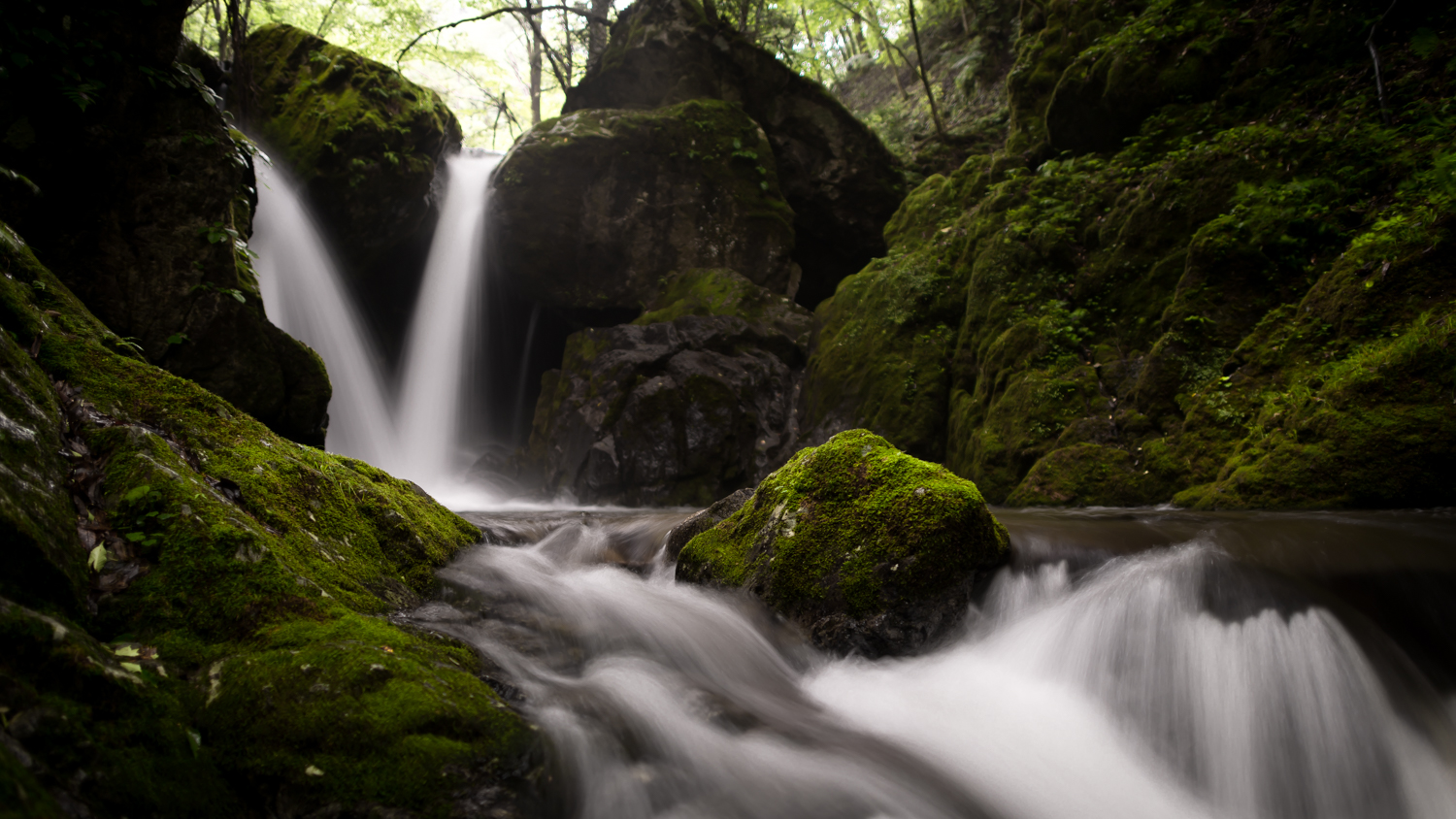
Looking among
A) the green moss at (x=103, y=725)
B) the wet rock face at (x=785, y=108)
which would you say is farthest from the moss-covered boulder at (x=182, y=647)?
the wet rock face at (x=785, y=108)

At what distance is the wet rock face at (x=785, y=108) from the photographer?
1474cm

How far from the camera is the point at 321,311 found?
11539 mm

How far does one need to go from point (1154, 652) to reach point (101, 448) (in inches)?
196

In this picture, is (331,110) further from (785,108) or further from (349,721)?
(349,721)

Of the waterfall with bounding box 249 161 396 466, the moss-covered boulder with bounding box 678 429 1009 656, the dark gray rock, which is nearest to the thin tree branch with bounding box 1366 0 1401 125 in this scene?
the moss-covered boulder with bounding box 678 429 1009 656

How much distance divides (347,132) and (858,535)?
1145 cm

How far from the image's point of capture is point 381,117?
1127cm

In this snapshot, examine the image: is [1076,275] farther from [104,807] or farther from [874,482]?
[104,807]

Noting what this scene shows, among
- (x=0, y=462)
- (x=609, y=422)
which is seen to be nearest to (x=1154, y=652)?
(x=0, y=462)

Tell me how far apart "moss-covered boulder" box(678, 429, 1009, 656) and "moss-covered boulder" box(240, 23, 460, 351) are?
10.7 meters

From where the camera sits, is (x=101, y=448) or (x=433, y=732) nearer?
(x=433, y=732)

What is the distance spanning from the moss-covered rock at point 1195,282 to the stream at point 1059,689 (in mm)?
1033

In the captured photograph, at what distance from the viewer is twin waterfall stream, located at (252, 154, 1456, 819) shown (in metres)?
2.63

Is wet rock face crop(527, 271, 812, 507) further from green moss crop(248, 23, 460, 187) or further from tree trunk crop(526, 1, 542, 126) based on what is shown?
tree trunk crop(526, 1, 542, 126)
